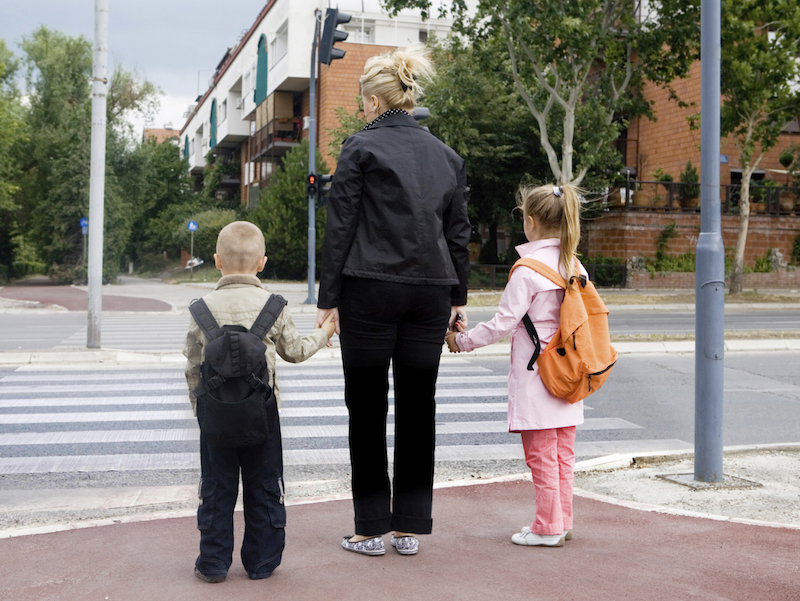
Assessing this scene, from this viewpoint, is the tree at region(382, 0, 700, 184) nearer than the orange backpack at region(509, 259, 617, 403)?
No

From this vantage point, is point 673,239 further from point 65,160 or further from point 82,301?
point 65,160

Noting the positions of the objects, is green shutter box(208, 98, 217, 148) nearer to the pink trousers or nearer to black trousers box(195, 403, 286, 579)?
the pink trousers

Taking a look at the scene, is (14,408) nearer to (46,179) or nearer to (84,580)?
(84,580)

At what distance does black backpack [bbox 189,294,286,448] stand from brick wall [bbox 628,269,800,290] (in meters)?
30.0

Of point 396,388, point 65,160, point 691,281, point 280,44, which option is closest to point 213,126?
point 280,44

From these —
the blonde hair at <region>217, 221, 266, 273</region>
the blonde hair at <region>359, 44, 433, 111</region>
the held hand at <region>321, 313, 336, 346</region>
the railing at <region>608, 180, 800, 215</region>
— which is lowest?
the held hand at <region>321, 313, 336, 346</region>

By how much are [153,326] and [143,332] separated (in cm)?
184

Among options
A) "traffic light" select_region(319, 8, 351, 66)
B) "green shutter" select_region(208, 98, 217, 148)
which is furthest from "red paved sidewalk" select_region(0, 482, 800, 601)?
"green shutter" select_region(208, 98, 217, 148)

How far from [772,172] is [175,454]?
34.4m

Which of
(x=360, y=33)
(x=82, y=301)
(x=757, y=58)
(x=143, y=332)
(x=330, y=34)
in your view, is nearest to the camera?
(x=330, y=34)

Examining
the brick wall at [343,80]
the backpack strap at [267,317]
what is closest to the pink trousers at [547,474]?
the backpack strap at [267,317]

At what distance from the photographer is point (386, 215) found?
3471mm

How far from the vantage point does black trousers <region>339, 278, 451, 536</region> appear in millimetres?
3488

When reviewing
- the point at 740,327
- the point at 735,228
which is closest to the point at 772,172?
the point at 735,228
